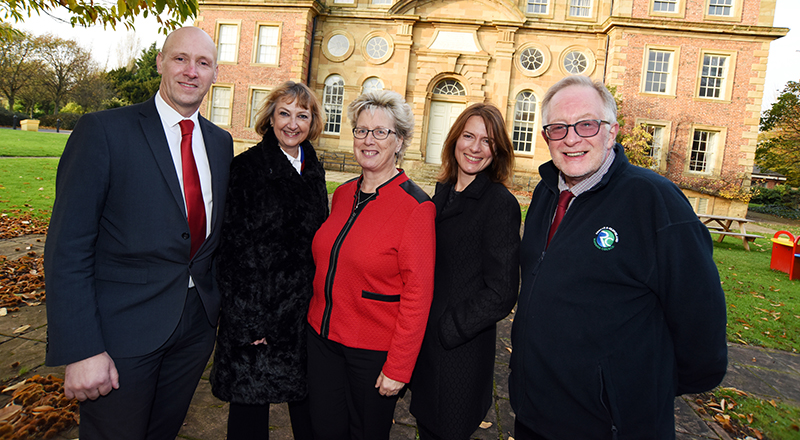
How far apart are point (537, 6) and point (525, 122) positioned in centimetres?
558

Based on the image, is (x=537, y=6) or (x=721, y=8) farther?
(x=537, y=6)

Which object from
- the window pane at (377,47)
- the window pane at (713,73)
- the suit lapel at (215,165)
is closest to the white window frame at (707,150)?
the window pane at (713,73)

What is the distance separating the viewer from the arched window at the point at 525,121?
63.2 feet

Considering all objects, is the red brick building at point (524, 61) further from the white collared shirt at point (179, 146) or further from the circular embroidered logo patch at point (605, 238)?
the circular embroidered logo patch at point (605, 238)

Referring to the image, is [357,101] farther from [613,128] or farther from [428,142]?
[428,142]

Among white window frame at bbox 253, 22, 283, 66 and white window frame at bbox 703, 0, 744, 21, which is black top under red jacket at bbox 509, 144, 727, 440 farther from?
white window frame at bbox 703, 0, 744, 21

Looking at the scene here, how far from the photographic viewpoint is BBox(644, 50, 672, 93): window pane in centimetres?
1809

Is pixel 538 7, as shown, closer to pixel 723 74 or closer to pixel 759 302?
pixel 723 74

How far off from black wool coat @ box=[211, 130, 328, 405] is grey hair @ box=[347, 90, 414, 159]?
0.53 m

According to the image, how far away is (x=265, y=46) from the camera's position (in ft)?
67.5

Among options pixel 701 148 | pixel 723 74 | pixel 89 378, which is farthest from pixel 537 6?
pixel 89 378

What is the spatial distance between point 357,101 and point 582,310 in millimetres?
1630

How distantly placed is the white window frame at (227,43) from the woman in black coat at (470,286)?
22.3 meters

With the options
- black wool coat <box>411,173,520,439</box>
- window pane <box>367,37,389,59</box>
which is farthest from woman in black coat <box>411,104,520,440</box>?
window pane <box>367,37,389,59</box>
